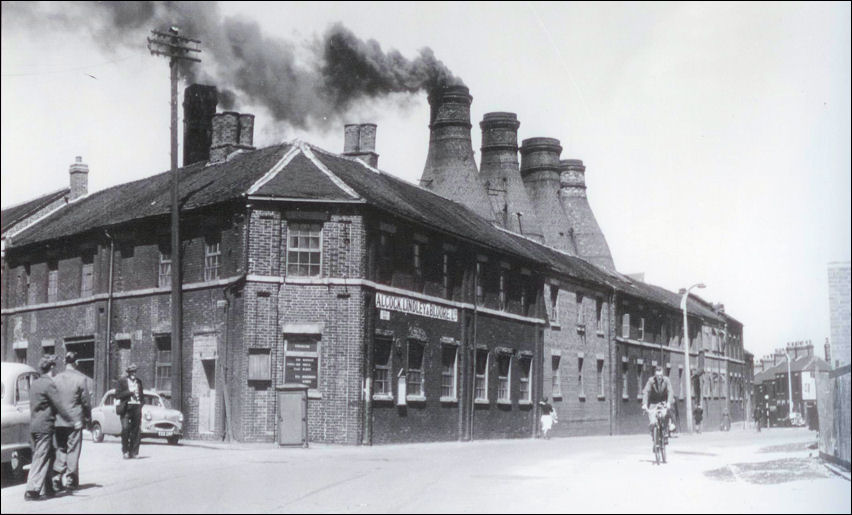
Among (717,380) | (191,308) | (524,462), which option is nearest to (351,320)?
(191,308)

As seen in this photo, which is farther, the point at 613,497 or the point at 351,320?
the point at 351,320

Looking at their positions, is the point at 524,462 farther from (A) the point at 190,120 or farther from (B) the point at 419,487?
(A) the point at 190,120

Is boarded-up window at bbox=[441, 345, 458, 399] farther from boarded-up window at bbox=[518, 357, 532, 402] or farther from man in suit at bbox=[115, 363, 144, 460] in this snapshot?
man in suit at bbox=[115, 363, 144, 460]

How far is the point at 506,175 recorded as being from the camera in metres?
55.4

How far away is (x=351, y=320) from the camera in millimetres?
26750

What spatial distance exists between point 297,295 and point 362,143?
10.5 meters

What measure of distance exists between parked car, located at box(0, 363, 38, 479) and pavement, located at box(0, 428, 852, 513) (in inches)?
23.5

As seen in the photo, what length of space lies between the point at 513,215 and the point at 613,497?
42.1 m

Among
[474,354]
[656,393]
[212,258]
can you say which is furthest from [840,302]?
[474,354]

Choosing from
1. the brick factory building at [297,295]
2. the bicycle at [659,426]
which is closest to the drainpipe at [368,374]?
the brick factory building at [297,295]

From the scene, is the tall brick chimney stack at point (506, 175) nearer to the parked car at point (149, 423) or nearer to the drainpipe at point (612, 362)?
the drainpipe at point (612, 362)

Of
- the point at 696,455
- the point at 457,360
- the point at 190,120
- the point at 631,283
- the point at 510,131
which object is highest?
the point at 510,131

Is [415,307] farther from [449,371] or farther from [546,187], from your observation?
[546,187]

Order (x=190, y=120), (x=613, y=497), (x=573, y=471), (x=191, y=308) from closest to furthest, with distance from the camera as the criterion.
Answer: (x=613, y=497) < (x=573, y=471) < (x=191, y=308) < (x=190, y=120)
